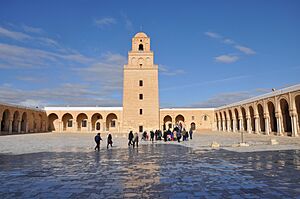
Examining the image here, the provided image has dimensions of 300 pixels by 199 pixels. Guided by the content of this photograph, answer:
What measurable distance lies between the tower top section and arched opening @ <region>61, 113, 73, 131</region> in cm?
1462

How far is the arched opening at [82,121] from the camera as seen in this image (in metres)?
39.2

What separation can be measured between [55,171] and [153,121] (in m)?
28.2

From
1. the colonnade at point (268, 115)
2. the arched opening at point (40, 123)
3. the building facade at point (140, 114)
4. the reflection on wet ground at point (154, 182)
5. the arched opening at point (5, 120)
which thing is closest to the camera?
the reflection on wet ground at point (154, 182)

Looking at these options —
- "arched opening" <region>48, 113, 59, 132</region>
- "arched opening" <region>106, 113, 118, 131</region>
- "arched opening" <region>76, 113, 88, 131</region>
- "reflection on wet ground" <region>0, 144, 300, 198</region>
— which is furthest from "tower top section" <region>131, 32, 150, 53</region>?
"reflection on wet ground" <region>0, 144, 300, 198</region>

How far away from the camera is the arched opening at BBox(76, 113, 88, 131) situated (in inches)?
1541

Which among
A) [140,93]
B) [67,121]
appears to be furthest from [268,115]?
[67,121]

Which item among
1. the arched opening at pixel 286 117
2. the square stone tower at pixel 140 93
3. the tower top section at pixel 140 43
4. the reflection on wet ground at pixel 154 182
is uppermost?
the tower top section at pixel 140 43

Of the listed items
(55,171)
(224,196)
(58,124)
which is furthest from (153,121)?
(224,196)

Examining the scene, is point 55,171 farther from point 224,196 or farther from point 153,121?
point 153,121

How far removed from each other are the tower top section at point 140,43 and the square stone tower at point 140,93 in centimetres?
63

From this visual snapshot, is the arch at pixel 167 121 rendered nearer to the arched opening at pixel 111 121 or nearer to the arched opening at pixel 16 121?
the arched opening at pixel 111 121

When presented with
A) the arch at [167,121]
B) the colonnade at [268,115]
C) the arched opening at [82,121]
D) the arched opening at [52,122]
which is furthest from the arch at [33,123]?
the colonnade at [268,115]

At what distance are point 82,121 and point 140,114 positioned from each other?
426 inches

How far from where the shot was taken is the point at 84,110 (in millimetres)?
37656
